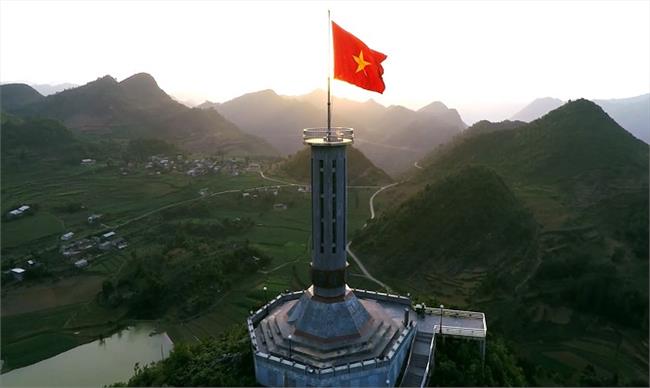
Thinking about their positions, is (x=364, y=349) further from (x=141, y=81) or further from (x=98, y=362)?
(x=141, y=81)

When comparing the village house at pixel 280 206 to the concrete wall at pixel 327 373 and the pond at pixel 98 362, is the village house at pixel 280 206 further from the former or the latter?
the concrete wall at pixel 327 373

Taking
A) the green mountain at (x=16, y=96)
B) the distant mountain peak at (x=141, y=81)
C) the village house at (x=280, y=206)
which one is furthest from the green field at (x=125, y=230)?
the green mountain at (x=16, y=96)

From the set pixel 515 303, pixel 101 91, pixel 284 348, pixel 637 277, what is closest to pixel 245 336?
pixel 284 348

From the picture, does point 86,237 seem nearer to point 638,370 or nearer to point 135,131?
point 638,370

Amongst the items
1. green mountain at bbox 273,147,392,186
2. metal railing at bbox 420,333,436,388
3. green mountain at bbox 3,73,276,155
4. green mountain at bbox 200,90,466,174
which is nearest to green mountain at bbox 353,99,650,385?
metal railing at bbox 420,333,436,388

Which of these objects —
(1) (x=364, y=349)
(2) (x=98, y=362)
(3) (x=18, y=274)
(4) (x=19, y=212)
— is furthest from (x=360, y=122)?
(1) (x=364, y=349)

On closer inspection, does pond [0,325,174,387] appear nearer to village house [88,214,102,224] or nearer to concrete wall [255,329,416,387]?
concrete wall [255,329,416,387]
